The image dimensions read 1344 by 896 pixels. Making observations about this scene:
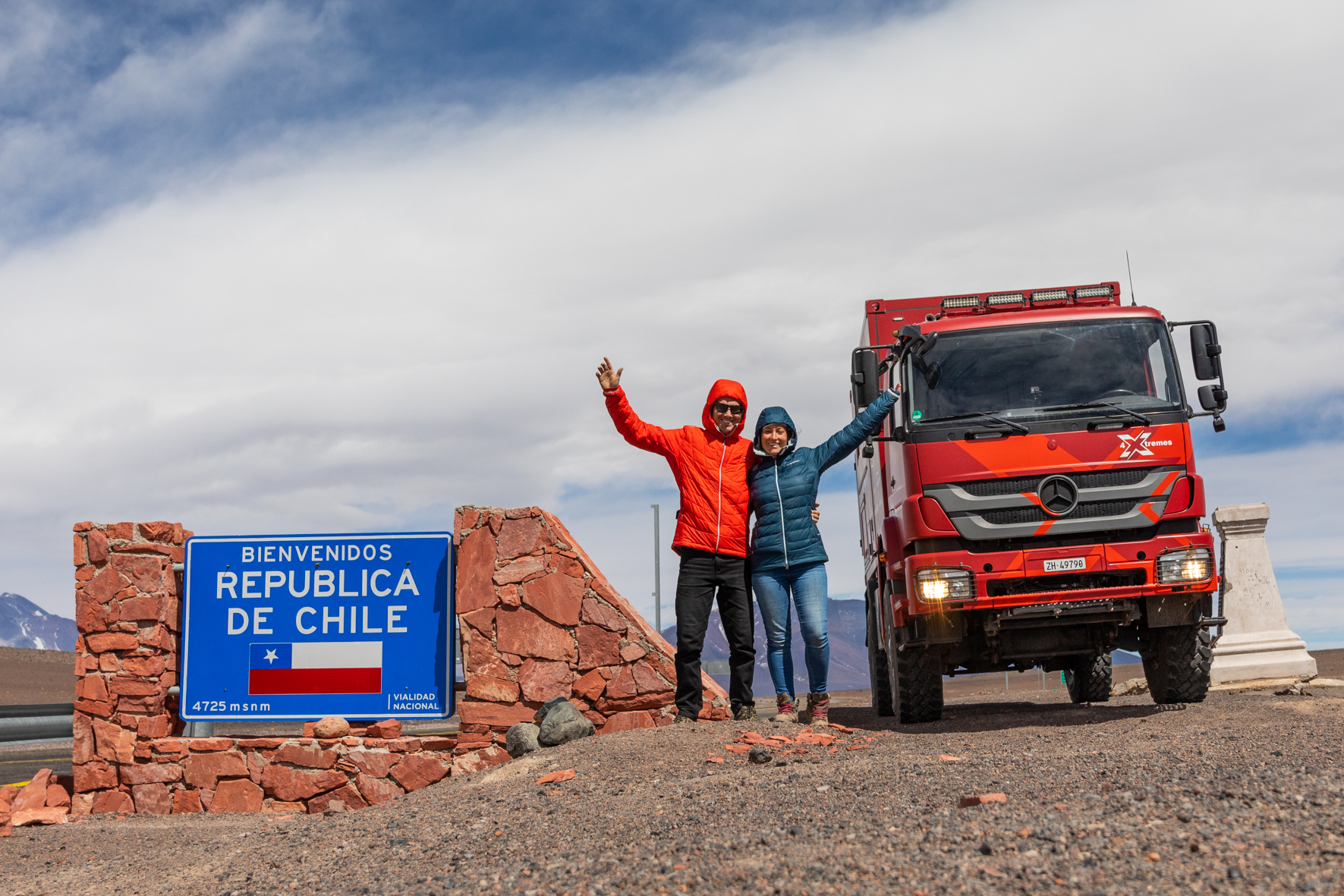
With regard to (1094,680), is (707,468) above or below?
above

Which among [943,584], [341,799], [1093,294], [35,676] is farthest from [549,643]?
[35,676]

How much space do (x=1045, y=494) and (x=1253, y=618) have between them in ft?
18.4

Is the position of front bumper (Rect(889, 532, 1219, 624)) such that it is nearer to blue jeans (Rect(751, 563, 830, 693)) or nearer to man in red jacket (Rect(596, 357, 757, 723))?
blue jeans (Rect(751, 563, 830, 693))

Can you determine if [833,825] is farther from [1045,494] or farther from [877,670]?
[877,670]

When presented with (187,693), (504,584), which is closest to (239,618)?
(187,693)

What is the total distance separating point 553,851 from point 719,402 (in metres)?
3.55

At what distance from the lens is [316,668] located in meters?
7.71

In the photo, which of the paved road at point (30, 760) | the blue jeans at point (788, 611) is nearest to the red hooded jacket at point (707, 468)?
the blue jeans at point (788, 611)

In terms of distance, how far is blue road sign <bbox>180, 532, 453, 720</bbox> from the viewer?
24.9ft

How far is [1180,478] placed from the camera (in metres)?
6.45

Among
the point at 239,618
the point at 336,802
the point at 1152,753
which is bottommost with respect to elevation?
the point at 336,802

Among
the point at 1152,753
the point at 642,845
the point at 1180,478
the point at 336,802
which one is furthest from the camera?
the point at 336,802

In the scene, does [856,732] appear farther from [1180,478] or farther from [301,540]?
[301,540]

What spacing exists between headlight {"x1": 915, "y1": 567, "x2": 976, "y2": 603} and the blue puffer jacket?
676 mm
